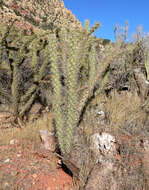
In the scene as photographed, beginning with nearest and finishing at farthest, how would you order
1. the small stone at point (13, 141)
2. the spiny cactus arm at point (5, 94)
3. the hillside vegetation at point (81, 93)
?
the hillside vegetation at point (81, 93) < the small stone at point (13, 141) < the spiny cactus arm at point (5, 94)

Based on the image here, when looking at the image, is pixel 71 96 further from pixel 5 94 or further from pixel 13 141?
pixel 5 94

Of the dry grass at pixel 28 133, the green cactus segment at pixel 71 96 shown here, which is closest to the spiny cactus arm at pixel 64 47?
the green cactus segment at pixel 71 96

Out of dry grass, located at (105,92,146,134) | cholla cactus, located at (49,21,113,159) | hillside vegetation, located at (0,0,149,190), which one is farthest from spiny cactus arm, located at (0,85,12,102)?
dry grass, located at (105,92,146,134)

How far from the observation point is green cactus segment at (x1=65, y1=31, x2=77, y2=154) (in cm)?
232

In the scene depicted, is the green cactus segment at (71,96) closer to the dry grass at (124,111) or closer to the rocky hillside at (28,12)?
the dry grass at (124,111)

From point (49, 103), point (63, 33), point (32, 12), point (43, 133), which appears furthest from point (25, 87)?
point (32, 12)

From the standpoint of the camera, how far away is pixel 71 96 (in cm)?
243

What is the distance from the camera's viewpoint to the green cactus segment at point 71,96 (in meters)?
2.32

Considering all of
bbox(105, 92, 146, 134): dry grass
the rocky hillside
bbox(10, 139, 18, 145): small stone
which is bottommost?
bbox(10, 139, 18, 145): small stone

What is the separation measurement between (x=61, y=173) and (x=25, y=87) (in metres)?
2.89

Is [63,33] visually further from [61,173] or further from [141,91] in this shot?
[141,91]

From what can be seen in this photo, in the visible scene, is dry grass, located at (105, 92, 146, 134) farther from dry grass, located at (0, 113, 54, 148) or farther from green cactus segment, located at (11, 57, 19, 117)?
green cactus segment, located at (11, 57, 19, 117)

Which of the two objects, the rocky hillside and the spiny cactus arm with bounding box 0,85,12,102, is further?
the rocky hillside

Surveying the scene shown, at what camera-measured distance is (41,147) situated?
294 centimetres
